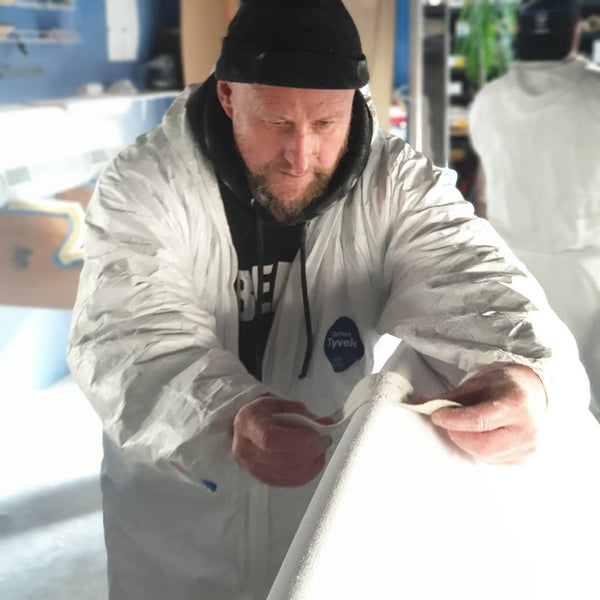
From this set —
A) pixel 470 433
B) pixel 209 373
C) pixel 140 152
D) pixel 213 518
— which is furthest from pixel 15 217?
pixel 470 433

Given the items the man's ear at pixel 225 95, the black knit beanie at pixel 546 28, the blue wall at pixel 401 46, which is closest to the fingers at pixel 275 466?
the man's ear at pixel 225 95

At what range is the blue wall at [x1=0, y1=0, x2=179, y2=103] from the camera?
5.95 feet

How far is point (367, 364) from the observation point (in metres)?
0.96

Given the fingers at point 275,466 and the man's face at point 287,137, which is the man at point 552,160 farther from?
the fingers at point 275,466

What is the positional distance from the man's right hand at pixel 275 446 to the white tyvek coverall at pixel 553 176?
131 centimetres

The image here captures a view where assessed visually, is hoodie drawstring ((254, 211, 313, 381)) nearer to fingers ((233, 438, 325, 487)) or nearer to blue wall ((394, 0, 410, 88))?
fingers ((233, 438, 325, 487))

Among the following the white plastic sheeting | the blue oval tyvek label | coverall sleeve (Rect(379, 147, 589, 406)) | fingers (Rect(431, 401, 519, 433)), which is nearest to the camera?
the white plastic sheeting

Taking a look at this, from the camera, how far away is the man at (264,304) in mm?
670

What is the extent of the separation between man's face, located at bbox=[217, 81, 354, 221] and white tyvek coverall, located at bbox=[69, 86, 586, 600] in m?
0.06

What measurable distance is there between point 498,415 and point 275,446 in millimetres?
172

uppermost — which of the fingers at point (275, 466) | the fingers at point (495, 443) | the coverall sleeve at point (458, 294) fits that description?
the coverall sleeve at point (458, 294)

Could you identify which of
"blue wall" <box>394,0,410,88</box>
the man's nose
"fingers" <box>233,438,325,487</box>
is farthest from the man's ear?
"blue wall" <box>394,0,410,88</box>

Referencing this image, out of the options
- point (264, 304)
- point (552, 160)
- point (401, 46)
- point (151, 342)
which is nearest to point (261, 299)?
point (264, 304)

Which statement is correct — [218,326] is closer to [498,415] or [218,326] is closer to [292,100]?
[292,100]
